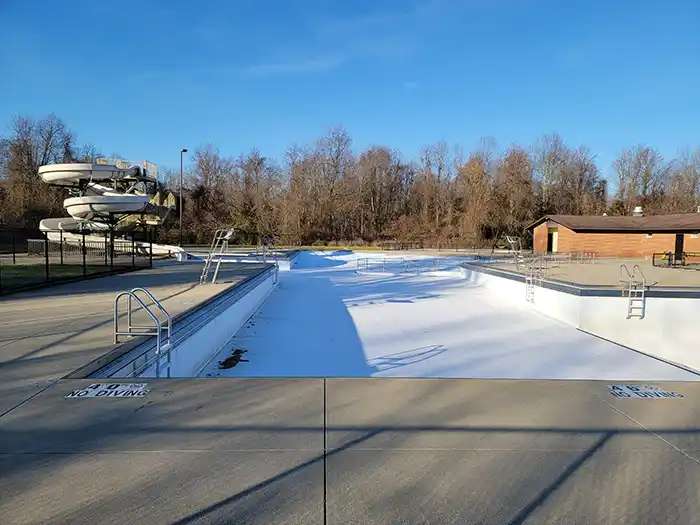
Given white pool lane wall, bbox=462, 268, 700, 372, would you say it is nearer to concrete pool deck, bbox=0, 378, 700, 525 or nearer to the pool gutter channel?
concrete pool deck, bbox=0, 378, 700, 525

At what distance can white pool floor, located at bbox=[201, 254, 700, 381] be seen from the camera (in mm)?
7602

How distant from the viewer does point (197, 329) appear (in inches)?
279

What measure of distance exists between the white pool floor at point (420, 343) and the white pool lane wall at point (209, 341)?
180 millimetres

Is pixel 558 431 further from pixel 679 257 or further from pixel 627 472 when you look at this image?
pixel 679 257

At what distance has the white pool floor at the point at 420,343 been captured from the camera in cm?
760

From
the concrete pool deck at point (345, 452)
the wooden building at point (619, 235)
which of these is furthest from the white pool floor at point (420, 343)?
the wooden building at point (619, 235)

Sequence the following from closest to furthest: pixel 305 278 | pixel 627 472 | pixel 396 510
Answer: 1. pixel 396 510
2. pixel 627 472
3. pixel 305 278

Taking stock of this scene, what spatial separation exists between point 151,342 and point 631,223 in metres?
39.1

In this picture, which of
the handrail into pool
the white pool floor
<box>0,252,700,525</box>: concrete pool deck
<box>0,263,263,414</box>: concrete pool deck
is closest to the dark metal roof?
the white pool floor

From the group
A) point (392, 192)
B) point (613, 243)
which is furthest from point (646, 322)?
point (392, 192)

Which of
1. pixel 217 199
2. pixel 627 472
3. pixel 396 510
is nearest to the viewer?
pixel 396 510

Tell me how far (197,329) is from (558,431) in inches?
214

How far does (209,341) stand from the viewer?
7824mm

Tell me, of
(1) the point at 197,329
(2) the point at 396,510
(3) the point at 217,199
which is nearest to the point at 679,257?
(1) the point at 197,329
